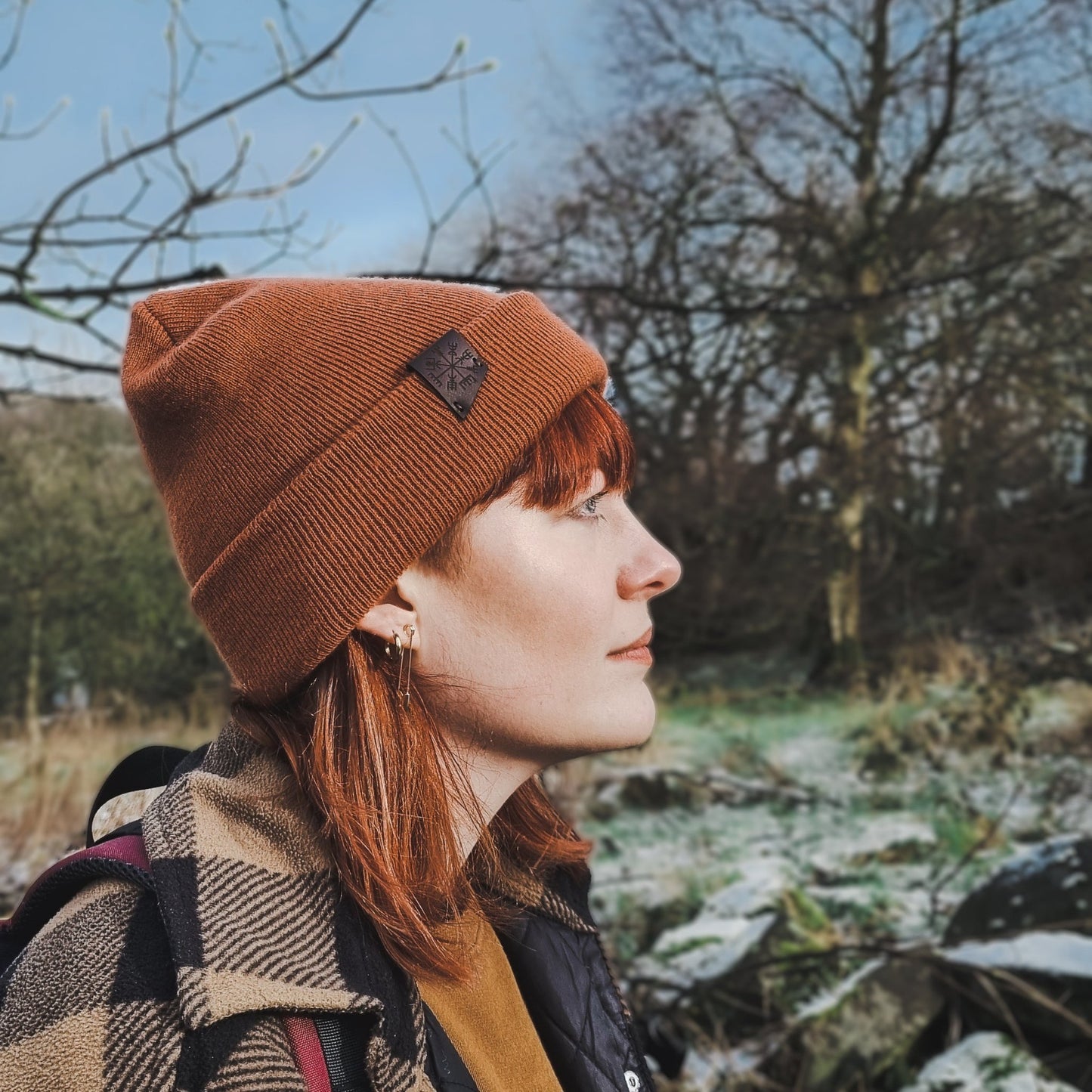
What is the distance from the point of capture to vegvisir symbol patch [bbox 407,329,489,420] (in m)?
1.19

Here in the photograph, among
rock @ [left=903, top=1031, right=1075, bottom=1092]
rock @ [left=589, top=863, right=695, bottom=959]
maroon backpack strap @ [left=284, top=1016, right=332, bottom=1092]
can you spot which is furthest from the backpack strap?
rock @ [left=589, top=863, right=695, bottom=959]

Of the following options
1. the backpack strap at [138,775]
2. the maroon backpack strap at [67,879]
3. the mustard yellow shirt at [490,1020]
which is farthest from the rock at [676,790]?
the maroon backpack strap at [67,879]

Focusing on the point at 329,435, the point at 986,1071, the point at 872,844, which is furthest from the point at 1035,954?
the point at 329,435

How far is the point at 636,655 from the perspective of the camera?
1269 millimetres

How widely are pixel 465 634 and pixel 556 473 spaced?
220 mm

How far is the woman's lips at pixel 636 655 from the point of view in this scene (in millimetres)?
1248

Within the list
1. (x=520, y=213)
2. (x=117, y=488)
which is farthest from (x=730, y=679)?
(x=117, y=488)

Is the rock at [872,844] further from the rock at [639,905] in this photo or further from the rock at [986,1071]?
the rock at [986,1071]

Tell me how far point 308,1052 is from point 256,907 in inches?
5.7

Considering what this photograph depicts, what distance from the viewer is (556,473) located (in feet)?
4.08

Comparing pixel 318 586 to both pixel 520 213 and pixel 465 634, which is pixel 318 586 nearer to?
pixel 465 634

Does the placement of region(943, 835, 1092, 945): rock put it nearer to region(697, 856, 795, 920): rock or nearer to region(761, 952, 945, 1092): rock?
region(761, 952, 945, 1092): rock

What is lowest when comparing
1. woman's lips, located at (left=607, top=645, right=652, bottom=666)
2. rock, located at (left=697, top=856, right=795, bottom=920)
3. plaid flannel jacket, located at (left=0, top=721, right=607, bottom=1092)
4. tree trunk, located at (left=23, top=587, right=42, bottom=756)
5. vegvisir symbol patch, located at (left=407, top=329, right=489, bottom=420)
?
rock, located at (left=697, top=856, right=795, bottom=920)

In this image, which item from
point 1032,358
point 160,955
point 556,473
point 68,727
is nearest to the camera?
point 160,955
